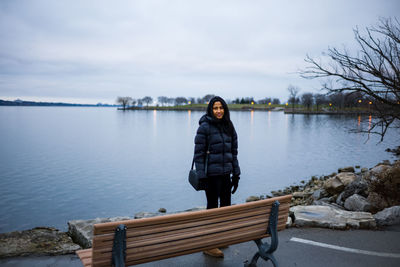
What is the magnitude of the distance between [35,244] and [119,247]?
10.00 feet

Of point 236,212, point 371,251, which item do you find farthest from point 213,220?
point 371,251

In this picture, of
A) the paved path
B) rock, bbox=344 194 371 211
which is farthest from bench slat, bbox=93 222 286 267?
rock, bbox=344 194 371 211

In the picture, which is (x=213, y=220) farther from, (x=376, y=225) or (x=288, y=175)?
(x=288, y=175)

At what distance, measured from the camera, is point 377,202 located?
6371mm

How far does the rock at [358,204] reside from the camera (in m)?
6.38

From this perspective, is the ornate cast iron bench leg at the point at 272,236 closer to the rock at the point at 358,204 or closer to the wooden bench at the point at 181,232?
the wooden bench at the point at 181,232

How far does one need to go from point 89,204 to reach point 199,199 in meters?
4.58

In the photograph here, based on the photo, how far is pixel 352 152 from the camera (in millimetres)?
26859

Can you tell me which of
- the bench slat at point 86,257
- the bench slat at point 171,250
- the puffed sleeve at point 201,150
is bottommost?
the bench slat at point 86,257

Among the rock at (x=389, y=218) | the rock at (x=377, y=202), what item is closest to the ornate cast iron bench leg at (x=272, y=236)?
the rock at (x=389, y=218)

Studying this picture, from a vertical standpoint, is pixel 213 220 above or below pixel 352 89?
below

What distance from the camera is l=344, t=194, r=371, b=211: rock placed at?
20.9 feet

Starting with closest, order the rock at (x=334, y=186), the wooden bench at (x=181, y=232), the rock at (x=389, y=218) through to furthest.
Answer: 1. the wooden bench at (x=181, y=232)
2. the rock at (x=389, y=218)
3. the rock at (x=334, y=186)

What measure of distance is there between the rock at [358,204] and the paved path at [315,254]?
4.46 feet
